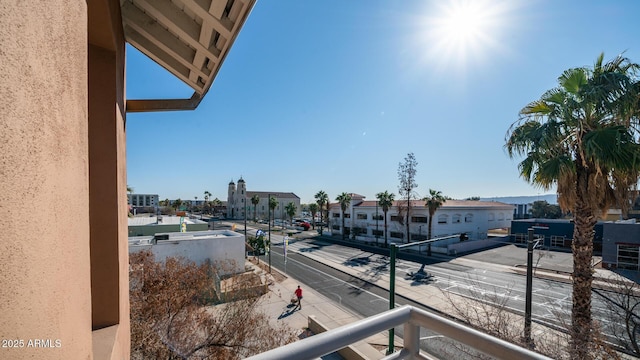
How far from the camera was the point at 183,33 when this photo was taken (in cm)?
348

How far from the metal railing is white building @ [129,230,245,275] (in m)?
21.5

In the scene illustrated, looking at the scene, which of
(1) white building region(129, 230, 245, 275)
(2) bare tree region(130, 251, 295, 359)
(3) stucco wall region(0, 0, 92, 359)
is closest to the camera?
(3) stucco wall region(0, 0, 92, 359)

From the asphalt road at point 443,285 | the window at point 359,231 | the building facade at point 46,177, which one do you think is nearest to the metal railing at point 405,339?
the building facade at point 46,177

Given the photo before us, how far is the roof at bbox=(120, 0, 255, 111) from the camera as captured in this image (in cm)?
307

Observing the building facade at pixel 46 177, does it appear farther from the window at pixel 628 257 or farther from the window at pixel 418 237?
the window at pixel 418 237

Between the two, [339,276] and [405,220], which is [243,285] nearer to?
[339,276]

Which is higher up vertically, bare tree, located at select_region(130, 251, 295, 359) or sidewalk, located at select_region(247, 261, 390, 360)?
bare tree, located at select_region(130, 251, 295, 359)

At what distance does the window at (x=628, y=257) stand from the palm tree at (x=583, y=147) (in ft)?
90.2

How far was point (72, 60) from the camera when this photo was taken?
1.35 metres

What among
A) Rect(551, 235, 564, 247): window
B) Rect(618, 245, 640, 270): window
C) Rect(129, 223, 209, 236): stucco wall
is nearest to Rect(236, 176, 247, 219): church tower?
Rect(129, 223, 209, 236): stucco wall

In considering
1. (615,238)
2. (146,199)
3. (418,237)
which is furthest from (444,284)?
(146,199)

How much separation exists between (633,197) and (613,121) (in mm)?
2195

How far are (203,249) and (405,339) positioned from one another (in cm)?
2302

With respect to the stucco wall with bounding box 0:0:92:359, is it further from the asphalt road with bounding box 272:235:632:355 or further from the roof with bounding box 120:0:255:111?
the asphalt road with bounding box 272:235:632:355
